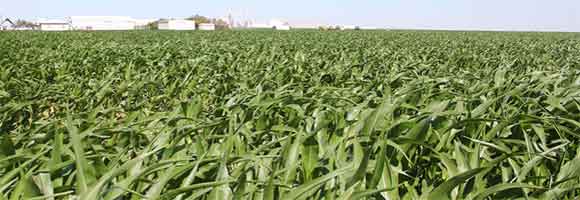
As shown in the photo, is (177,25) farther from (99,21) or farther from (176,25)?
(99,21)

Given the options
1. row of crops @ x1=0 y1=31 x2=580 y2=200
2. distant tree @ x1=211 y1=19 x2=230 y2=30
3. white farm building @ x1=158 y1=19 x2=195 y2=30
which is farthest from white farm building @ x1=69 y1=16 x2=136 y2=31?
row of crops @ x1=0 y1=31 x2=580 y2=200

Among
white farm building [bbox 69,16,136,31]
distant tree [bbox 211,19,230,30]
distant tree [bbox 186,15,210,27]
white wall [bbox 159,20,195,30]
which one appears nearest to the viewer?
white wall [bbox 159,20,195,30]

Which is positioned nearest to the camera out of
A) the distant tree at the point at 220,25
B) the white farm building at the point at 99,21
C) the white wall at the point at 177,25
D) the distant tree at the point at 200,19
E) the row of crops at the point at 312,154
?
the row of crops at the point at 312,154

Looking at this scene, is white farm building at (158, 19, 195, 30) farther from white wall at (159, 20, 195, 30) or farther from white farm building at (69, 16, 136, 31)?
white farm building at (69, 16, 136, 31)

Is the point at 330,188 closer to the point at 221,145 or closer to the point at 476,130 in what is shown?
the point at 221,145

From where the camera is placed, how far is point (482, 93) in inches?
84.5

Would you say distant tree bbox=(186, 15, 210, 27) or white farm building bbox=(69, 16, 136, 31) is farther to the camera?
distant tree bbox=(186, 15, 210, 27)

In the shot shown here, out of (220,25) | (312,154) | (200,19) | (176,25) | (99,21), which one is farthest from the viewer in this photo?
(200,19)

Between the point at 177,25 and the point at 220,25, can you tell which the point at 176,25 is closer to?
the point at 177,25

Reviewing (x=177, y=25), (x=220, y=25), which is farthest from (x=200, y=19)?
(x=177, y=25)

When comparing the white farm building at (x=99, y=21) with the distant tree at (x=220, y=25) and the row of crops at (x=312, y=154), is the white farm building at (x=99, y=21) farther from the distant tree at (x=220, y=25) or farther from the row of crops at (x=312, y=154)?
the row of crops at (x=312, y=154)

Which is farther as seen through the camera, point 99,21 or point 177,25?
point 99,21

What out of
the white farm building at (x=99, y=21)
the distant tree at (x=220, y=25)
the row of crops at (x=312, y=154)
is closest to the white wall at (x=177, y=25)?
the distant tree at (x=220, y=25)

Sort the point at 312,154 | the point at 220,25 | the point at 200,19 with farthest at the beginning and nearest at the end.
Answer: the point at 200,19, the point at 220,25, the point at 312,154
